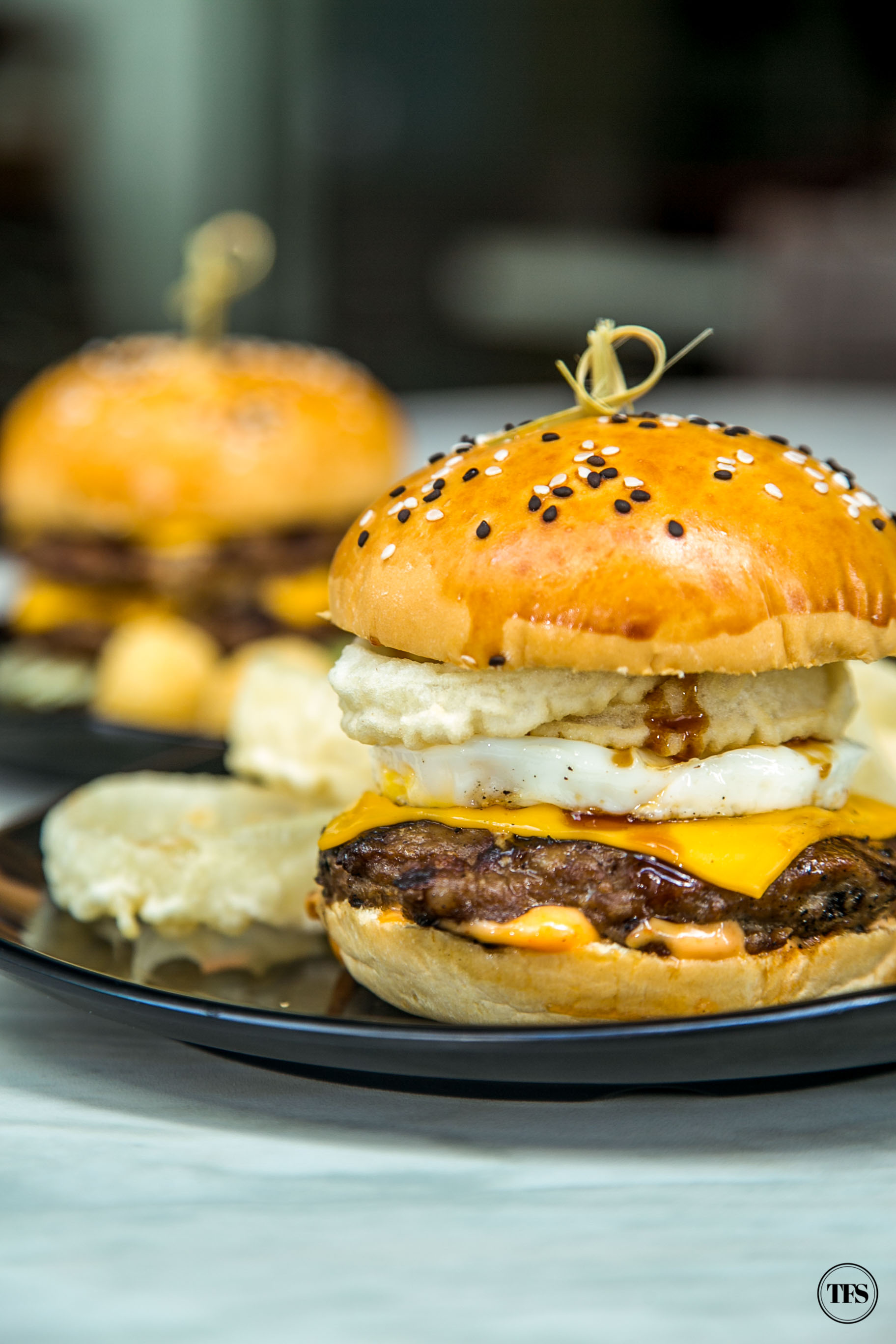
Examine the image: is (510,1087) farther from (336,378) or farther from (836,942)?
(336,378)

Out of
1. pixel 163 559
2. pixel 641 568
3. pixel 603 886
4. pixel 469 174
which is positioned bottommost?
pixel 163 559

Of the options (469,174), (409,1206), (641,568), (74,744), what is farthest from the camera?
(469,174)

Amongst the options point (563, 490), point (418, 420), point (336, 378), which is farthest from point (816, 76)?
point (563, 490)

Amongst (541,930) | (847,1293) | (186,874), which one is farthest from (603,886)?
(186,874)

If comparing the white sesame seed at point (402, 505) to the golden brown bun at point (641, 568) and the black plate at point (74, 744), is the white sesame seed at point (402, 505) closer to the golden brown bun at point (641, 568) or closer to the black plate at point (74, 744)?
the golden brown bun at point (641, 568)

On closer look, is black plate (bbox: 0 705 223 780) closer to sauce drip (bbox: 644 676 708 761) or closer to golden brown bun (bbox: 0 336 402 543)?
golden brown bun (bbox: 0 336 402 543)

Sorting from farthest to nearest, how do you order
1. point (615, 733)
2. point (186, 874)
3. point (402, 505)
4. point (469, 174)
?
point (469, 174) → point (186, 874) → point (402, 505) → point (615, 733)

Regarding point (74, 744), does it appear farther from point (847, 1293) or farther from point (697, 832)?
point (847, 1293)
